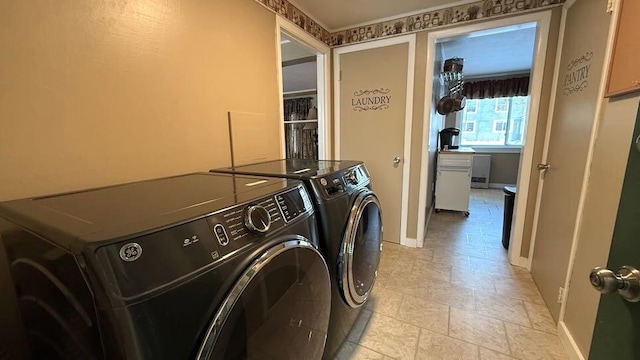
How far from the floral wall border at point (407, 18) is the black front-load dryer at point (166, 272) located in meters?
1.62

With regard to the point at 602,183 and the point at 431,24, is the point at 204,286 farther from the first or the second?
the point at 431,24

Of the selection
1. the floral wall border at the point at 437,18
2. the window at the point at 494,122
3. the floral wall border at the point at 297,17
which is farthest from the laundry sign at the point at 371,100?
the window at the point at 494,122

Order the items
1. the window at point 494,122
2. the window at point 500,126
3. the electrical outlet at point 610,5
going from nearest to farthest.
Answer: the electrical outlet at point 610,5 → the window at point 494,122 → the window at point 500,126

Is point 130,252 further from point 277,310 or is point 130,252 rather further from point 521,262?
point 521,262

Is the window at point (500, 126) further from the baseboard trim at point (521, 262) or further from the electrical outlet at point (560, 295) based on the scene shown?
the electrical outlet at point (560, 295)

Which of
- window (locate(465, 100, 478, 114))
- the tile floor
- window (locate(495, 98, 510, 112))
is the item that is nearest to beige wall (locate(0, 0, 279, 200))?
the tile floor

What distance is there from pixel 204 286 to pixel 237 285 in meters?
0.08

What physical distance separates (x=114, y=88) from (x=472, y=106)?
20.5 ft

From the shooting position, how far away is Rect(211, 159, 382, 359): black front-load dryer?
1035mm

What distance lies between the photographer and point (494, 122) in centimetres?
549

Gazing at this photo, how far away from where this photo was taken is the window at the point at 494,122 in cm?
527

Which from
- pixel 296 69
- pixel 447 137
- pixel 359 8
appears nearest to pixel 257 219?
pixel 359 8

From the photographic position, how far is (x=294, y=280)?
31.4 inches

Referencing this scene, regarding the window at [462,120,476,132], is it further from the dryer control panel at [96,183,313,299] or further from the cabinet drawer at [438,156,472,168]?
the dryer control panel at [96,183,313,299]
